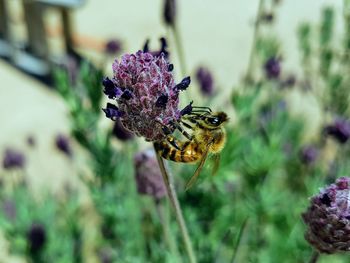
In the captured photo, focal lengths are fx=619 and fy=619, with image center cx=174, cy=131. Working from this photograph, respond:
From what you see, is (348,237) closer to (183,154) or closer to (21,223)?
(183,154)

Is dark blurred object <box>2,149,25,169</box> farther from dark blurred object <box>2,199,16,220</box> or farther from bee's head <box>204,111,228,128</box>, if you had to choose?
bee's head <box>204,111,228,128</box>

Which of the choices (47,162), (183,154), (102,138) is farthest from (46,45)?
(183,154)

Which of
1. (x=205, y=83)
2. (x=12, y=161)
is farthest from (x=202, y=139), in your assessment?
(x=12, y=161)

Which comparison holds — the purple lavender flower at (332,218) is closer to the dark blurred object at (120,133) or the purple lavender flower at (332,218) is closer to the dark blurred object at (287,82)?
the dark blurred object at (120,133)

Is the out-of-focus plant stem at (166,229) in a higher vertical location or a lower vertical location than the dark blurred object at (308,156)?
higher

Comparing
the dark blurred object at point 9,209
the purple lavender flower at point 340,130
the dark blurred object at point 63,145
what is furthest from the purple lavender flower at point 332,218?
the dark blurred object at point 63,145

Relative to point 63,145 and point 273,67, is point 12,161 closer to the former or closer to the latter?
point 63,145

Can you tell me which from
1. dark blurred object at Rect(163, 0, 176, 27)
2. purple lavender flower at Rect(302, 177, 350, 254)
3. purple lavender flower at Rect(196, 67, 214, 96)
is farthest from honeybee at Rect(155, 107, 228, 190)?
purple lavender flower at Rect(196, 67, 214, 96)
